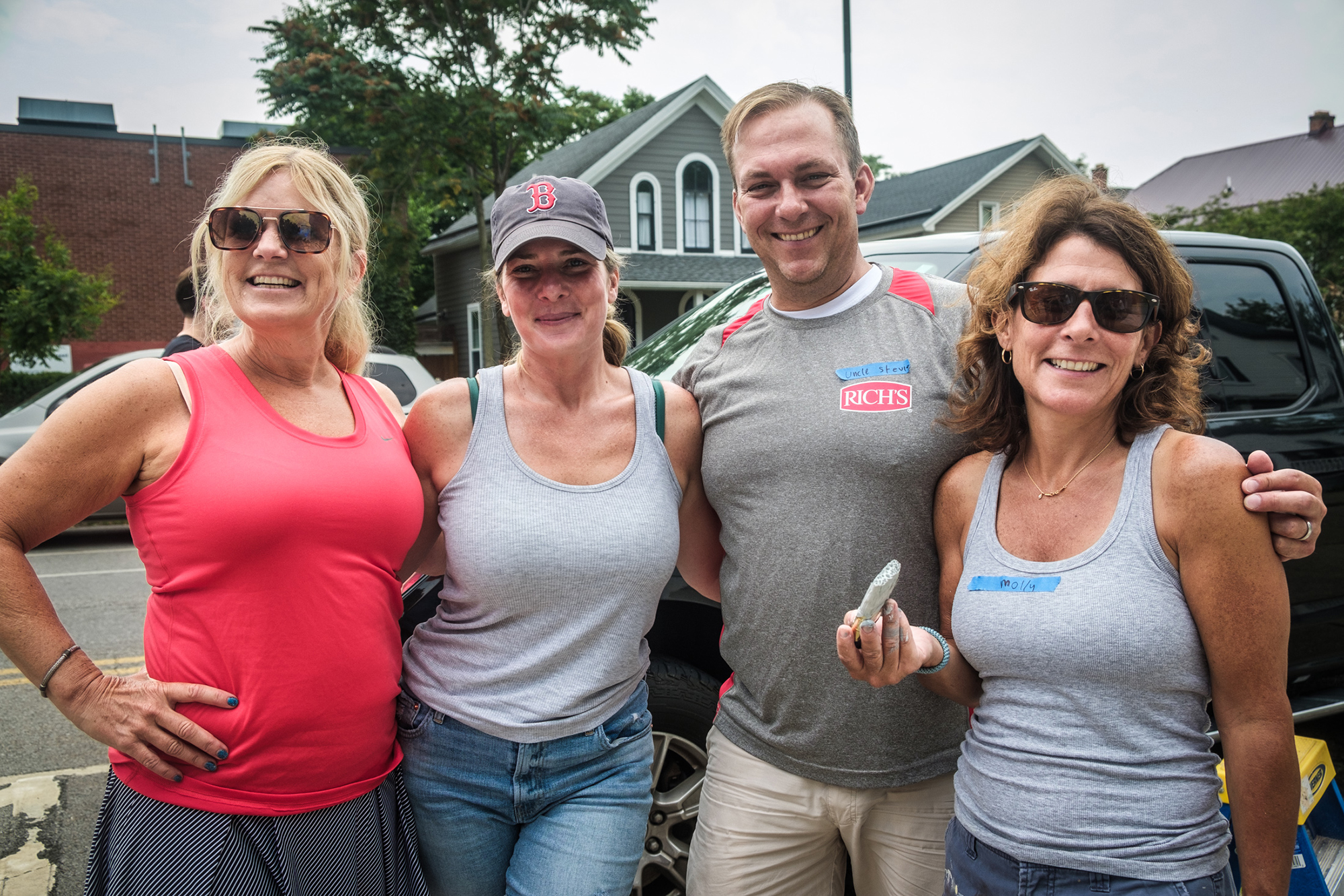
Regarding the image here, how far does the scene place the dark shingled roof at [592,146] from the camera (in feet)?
62.3

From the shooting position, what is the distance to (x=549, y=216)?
2.09 m

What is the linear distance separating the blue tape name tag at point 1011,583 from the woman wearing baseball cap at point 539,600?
0.68 meters

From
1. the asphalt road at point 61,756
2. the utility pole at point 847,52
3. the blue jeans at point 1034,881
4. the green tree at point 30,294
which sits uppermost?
the utility pole at point 847,52

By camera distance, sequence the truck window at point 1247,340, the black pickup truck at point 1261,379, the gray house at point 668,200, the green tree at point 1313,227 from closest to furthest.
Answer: the black pickup truck at point 1261,379 → the truck window at point 1247,340 → the gray house at point 668,200 → the green tree at point 1313,227

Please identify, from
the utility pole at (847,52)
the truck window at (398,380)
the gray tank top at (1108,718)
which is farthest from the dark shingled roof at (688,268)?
the gray tank top at (1108,718)

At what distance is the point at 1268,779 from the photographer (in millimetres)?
1627

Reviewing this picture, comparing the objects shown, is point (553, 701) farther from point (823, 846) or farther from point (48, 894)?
point (48, 894)

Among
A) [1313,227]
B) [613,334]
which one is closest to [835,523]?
[613,334]

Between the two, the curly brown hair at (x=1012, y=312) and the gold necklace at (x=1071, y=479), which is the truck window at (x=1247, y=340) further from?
the gold necklace at (x=1071, y=479)

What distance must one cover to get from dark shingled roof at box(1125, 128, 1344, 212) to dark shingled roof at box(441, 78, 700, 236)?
1110 inches

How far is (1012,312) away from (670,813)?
183 centimetres

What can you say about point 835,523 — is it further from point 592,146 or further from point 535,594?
point 592,146

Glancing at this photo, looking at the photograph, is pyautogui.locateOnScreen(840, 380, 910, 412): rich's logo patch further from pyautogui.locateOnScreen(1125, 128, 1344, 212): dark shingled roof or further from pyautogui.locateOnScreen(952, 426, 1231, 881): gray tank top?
pyautogui.locateOnScreen(1125, 128, 1344, 212): dark shingled roof

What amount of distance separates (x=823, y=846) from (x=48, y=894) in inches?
108
